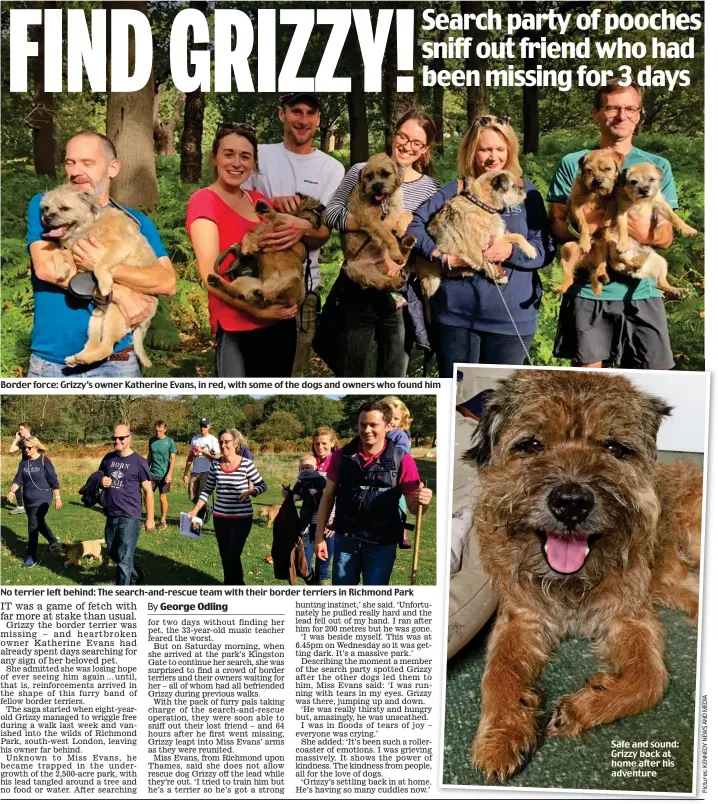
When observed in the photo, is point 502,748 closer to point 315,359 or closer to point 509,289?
point 315,359

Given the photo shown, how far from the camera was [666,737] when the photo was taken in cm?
670

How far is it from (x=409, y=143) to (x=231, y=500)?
3.11m

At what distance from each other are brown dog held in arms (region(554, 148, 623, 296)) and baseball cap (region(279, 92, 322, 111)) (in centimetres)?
213

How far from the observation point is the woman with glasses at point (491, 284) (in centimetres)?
686

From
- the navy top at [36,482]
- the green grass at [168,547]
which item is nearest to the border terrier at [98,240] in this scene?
the navy top at [36,482]

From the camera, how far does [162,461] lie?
7.14m

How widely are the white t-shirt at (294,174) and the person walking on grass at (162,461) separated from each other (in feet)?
6.74

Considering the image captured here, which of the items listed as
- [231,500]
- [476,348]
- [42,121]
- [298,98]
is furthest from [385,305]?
[42,121]

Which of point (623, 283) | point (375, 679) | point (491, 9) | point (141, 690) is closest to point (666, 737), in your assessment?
point (375, 679)

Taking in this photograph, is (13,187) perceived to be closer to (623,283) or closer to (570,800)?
(623,283)

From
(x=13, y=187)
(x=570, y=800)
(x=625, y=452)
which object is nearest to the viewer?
(x=625, y=452)

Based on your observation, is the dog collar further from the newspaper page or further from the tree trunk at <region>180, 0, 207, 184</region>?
the tree trunk at <region>180, 0, 207, 184</region>

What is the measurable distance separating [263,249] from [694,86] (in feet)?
12.2

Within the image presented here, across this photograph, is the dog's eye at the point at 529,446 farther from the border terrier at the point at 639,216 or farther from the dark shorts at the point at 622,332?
the border terrier at the point at 639,216
